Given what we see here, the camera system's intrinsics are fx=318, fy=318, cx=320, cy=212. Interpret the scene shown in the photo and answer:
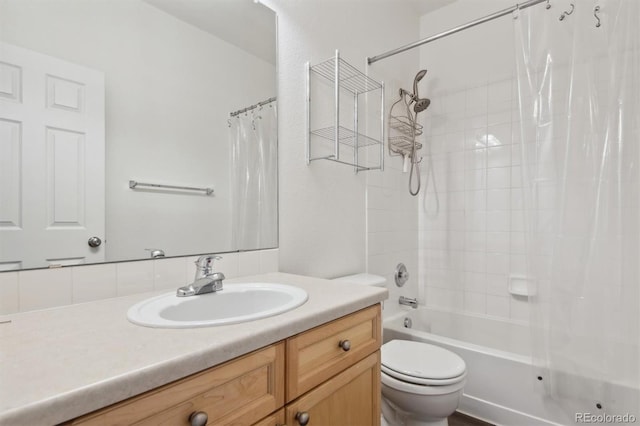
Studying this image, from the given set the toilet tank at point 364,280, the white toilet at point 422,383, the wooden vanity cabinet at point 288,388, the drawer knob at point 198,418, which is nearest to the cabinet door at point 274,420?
the wooden vanity cabinet at point 288,388

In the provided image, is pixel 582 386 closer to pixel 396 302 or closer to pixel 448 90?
pixel 396 302

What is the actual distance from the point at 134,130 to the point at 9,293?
0.54 m

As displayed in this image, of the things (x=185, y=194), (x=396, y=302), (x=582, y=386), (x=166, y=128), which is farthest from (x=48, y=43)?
(x=582, y=386)

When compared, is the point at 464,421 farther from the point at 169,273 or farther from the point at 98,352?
the point at 98,352

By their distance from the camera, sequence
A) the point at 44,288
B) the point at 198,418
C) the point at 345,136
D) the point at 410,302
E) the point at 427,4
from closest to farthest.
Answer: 1. the point at 198,418
2. the point at 44,288
3. the point at 345,136
4. the point at 410,302
5. the point at 427,4

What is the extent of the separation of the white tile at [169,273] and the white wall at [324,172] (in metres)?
0.46

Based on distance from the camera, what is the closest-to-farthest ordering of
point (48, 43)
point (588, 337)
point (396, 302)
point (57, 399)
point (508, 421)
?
1. point (57, 399)
2. point (48, 43)
3. point (588, 337)
4. point (508, 421)
5. point (396, 302)

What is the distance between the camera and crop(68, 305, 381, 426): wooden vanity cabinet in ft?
1.67

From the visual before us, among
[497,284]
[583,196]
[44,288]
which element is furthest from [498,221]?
[44,288]

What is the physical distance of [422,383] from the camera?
1295 mm

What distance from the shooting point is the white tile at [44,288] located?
782 millimetres

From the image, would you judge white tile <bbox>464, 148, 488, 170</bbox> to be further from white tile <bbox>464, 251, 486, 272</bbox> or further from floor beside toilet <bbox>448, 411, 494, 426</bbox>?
floor beside toilet <bbox>448, 411, 494, 426</bbox>

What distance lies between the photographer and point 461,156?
93.4 inches

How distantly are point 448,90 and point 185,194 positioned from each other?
2.14 metres
